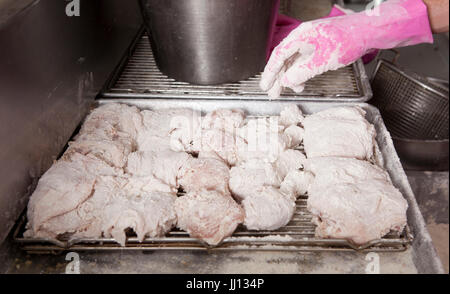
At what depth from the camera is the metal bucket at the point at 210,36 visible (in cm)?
171

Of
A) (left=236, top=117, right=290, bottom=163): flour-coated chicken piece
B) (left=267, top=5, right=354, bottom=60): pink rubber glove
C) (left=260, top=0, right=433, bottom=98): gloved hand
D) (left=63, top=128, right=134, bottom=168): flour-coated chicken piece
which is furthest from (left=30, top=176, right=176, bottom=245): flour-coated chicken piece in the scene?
(left=267, top=5, right=354, bottom=60): pink rubber glove

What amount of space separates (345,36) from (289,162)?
2.23 feet

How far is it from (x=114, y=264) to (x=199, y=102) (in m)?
0.95

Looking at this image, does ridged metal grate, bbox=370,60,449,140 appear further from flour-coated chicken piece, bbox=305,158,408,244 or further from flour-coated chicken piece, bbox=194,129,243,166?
flour-coated chicken piece, bbox=194,129,243,166

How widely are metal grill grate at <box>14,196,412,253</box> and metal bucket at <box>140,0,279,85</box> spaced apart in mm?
964

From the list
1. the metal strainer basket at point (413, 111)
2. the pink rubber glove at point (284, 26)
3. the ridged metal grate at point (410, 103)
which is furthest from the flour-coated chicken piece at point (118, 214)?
the ridged metal grate at point (410, 103)

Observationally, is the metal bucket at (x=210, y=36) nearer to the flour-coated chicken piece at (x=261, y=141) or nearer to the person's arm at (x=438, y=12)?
the flour-coated chicken piece at (x=261, y=141)

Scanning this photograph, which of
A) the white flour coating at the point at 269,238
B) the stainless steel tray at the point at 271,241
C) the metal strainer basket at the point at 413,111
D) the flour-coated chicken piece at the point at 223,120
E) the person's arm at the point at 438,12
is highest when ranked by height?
the person's arm at the point at 438,12

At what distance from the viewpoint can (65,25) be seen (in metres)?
1.62

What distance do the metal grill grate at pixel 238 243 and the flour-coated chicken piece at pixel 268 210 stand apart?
0.14 feet

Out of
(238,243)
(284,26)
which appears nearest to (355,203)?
(238,243)

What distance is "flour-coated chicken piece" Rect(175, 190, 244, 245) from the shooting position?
129 cm

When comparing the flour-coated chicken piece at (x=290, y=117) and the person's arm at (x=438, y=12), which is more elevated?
the person's arm at (x=438, y=12)

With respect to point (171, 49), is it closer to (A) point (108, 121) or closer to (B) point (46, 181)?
(A) point (108, 121)
